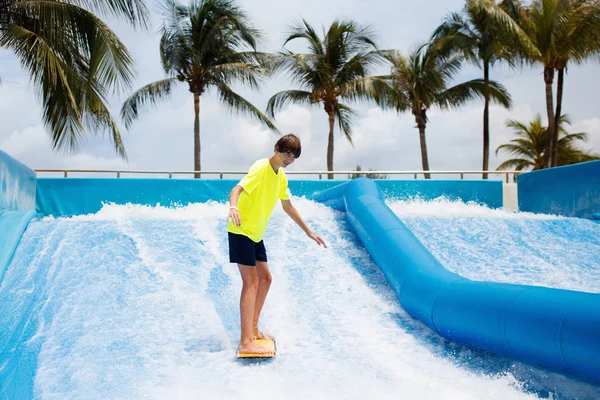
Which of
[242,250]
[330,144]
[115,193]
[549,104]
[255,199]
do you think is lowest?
[242,250]

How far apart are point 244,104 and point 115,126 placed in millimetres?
8087

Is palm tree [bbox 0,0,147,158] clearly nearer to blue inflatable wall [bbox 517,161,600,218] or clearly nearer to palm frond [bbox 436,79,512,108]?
blue inflatable wall [bbox 517,161,600,218]

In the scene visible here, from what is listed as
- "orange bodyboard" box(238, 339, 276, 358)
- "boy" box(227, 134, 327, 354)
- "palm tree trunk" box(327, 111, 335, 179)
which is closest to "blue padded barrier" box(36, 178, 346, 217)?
"orange bodyboard" box(238, 339, 276, 358)

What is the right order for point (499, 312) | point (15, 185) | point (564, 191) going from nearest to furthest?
point (499, 312)
point (15, 185)
point (564, 191)

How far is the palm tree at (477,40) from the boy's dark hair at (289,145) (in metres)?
19.6

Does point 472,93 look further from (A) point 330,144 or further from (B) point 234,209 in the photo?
(B) point 234,209

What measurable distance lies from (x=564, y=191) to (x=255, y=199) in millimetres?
7654

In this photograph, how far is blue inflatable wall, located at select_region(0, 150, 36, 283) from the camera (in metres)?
5.51

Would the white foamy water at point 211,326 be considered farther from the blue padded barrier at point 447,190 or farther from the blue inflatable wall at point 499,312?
the blue padded barrier at point 447,190

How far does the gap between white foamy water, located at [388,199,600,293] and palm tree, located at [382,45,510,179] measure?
1547cm

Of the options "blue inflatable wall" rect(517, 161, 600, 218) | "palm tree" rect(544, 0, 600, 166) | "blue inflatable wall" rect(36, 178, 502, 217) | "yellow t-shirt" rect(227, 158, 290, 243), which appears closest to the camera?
"yellow t-shirt" rect(227, 158, 290, 243)

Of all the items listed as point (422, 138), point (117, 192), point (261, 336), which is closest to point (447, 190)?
point (117, 192)

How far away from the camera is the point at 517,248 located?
6.43m

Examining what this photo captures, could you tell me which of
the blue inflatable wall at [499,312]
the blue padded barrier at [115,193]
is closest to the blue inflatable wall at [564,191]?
the blue inflatable wall at [499,312]
